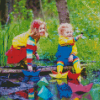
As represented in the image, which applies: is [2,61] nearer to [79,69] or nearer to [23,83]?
[23,83]

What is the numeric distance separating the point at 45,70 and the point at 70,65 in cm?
41

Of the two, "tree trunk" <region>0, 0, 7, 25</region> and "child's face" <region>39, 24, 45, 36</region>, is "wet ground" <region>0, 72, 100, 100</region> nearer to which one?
"child's face" <region>39, 24, 45, 36</region>

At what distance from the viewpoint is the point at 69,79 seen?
2.81m

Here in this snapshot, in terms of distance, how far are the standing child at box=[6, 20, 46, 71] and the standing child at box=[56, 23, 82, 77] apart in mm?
288

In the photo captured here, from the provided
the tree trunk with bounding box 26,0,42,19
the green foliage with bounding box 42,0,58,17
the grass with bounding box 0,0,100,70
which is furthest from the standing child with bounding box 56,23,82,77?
the tree trunk with bounding box 26,0,42,19

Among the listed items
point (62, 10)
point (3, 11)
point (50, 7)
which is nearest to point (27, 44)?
point (62, 10)

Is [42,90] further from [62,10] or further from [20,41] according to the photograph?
[62,10]

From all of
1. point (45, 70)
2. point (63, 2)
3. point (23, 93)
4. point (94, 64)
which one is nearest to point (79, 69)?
point (94, 64)

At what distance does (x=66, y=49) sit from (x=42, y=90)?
1.14m

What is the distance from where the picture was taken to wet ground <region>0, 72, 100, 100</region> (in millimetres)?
1945

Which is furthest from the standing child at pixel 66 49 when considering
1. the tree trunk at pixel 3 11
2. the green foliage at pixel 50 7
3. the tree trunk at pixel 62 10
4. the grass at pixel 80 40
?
the tree trunk at pixel 3 11

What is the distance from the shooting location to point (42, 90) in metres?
2.04

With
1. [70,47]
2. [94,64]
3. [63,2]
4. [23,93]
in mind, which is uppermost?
[63,2]

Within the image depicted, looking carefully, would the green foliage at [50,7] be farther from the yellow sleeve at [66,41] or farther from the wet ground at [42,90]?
the wet ground at [42,90]
